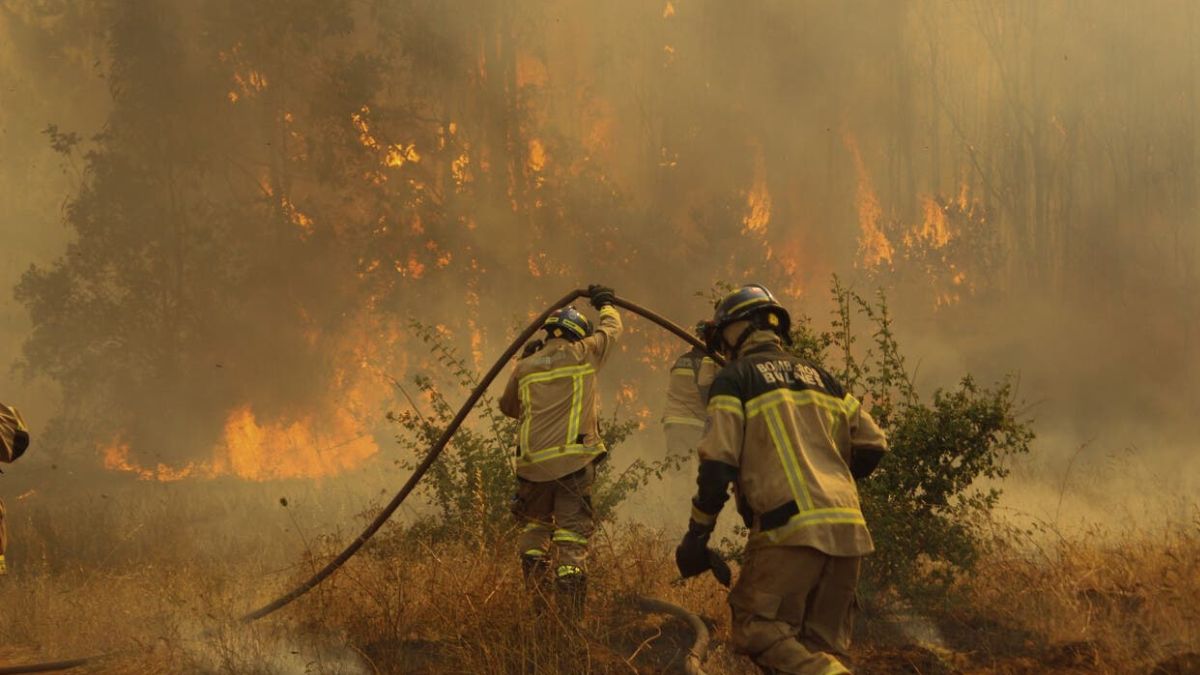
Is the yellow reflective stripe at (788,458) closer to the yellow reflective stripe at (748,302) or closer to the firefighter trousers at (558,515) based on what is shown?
the yellow reflective stripe at (748,302)

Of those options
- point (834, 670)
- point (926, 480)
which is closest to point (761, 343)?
point (834, 670)

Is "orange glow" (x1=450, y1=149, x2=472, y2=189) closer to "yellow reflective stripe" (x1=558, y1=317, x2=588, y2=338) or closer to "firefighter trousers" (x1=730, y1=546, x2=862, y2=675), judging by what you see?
Answer: "yellow reflective stripe" (x1=558, y1=317, x2=588, y2=338)

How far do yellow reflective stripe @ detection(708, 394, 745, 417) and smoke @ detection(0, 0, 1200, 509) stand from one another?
12.6m

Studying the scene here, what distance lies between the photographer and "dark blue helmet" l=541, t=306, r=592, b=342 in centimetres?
700

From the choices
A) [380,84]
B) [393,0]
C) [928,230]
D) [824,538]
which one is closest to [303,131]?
[380,84]

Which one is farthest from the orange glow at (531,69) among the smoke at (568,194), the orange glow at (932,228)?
the orange glow at (932,228)

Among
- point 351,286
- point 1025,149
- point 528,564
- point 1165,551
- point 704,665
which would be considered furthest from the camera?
point 1025,149

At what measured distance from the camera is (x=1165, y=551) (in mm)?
7594

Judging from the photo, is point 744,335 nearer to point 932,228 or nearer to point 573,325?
point 573,325

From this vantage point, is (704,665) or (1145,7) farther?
(1145,7)

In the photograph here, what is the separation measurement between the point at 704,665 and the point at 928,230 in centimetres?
1687

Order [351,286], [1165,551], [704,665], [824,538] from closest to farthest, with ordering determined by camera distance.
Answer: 1. [824,538]
2. [704,665]
3. [1165,551]
4. [351,286]

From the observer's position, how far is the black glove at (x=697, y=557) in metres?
4.33

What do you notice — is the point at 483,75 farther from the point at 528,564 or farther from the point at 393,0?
the point at 528,564
